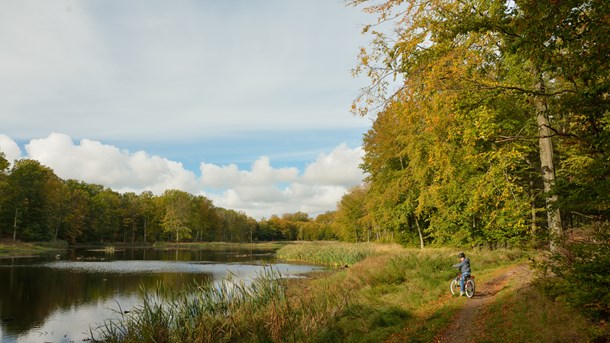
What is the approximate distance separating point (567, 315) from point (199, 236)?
116962 millimetres

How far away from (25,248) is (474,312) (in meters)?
66.2

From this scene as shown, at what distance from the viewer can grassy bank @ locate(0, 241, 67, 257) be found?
5272 cm

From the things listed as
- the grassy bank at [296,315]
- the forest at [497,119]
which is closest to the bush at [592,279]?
the forest at [497,119]

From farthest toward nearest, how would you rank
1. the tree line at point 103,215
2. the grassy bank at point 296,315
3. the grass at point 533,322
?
the tree line at point 103,215, the grassy bank at point 296,315, the grass at point 533,322

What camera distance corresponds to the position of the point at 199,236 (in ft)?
387

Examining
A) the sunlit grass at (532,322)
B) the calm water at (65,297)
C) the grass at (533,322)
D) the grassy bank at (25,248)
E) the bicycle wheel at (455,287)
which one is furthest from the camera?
the grassy bank at (25,248)

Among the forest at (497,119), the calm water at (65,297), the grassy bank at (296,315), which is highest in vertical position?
the forest at (497,119)

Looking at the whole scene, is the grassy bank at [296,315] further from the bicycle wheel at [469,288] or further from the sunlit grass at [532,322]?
the sunlit grass at [532,322]

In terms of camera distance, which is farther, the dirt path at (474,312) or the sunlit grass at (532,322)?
the dirt path at (474,312)

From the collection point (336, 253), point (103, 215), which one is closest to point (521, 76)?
point (336, 253)

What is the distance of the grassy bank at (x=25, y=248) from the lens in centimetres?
5272

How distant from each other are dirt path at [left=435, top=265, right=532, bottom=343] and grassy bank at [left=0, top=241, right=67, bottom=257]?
56.0m

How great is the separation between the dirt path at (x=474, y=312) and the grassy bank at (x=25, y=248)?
184 feet

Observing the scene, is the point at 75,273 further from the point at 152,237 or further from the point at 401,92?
the point at 152,237
